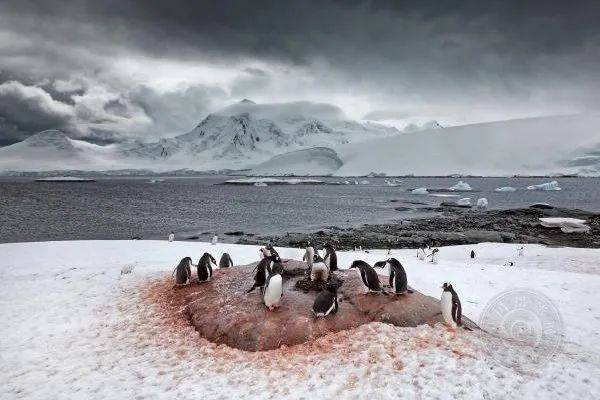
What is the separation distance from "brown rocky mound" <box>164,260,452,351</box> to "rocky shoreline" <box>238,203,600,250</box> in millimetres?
20783

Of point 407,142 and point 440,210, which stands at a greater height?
point 407,142

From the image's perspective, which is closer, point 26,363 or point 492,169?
point 26,363

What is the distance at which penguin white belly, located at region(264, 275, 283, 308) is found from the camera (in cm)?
872

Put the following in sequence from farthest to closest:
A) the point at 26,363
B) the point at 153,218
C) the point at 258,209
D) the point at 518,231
→ the point at 258,209, the point at 153,218, the point at 518,231, the point at 26,363

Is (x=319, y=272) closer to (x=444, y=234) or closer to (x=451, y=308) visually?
(x=451, y=308)

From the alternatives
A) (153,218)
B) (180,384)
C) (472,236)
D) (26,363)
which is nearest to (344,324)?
(180,384)

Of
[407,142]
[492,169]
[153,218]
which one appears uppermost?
[407,142]

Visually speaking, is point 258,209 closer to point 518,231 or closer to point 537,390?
point 518,231

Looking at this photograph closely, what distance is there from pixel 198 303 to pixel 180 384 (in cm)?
323

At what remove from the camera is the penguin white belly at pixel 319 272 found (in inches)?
406

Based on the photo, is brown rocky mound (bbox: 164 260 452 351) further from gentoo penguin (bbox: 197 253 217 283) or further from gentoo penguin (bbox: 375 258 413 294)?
gentoo penguin (bbox: 197 253 217 283)

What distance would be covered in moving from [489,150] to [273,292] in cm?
19177

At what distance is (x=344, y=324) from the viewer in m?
8.38

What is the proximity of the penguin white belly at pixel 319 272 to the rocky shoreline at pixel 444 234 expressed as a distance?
66.0ft
